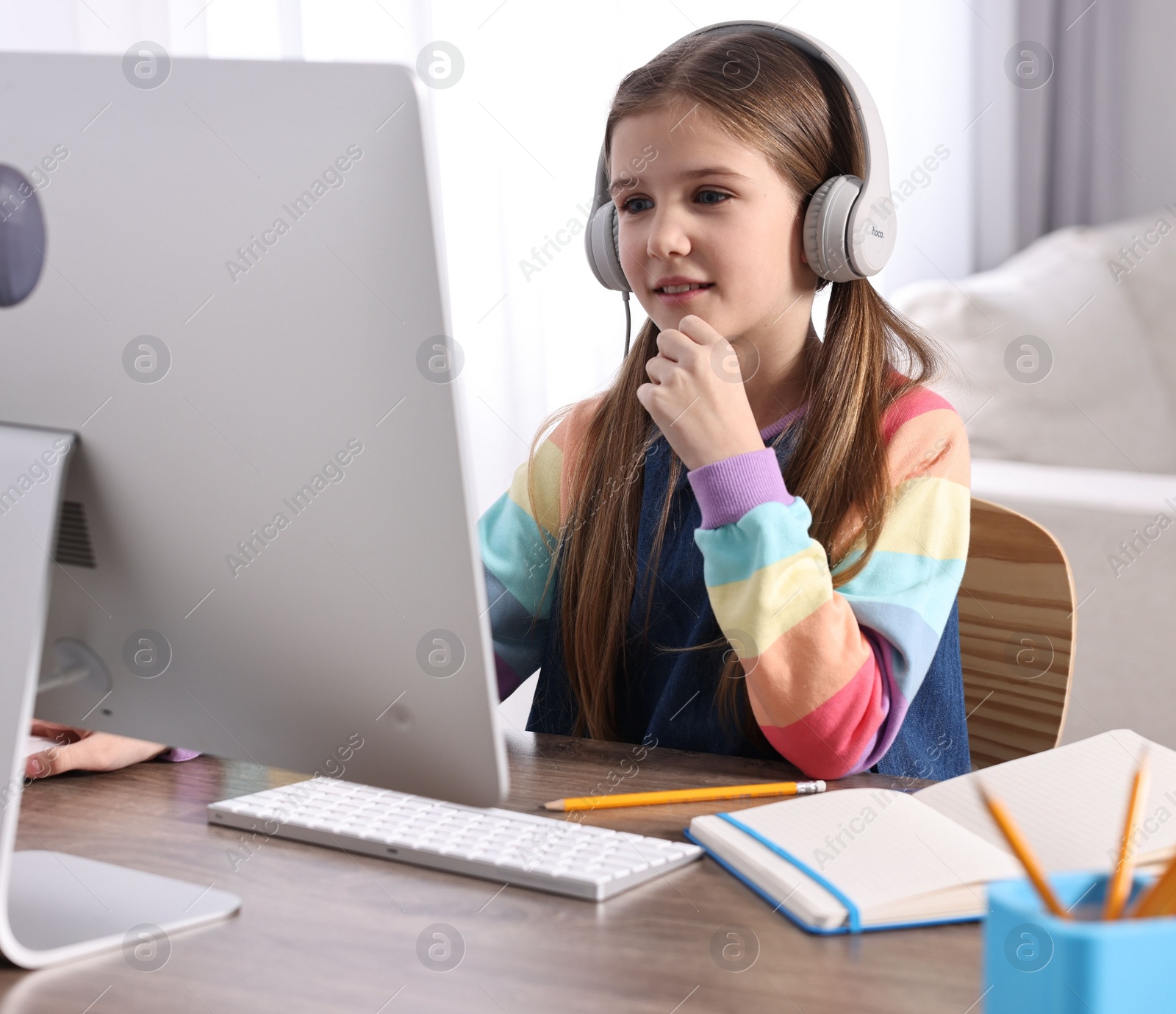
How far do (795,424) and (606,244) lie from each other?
0.25 meters

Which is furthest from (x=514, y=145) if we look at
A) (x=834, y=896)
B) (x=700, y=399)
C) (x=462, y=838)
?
(x=834, y=896)

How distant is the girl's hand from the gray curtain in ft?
9.01

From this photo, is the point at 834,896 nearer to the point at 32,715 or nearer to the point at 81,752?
the point at 32,715

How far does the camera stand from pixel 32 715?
603 millimetres

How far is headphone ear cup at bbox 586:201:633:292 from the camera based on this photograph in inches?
46.4

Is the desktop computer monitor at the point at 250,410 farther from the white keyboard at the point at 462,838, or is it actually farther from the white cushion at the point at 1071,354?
the white cushion at the point at 1071,354

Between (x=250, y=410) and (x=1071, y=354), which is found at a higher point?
(x=250, y=410)

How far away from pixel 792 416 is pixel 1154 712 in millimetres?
1272

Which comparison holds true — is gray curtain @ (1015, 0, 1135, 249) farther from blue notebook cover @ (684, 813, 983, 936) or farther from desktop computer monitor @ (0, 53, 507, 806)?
desktop computer monitor @ (0, 53, 507, 806)

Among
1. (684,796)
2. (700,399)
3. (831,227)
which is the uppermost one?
(831,227)

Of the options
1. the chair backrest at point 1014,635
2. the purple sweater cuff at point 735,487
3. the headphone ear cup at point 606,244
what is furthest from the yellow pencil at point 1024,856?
the headphone ear cup at point 606,244

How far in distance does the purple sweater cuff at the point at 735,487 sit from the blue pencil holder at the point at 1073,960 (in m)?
0.55

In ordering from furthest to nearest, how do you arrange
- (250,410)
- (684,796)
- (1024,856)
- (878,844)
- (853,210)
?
(853,210) < (684,796) < (878,844) < (250,410) < (1024,856)

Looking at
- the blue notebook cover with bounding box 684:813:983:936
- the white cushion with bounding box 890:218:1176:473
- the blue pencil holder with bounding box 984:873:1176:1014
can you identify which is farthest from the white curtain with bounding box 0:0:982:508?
the blue pencil holder with bounding box 984:873:1176:1014
